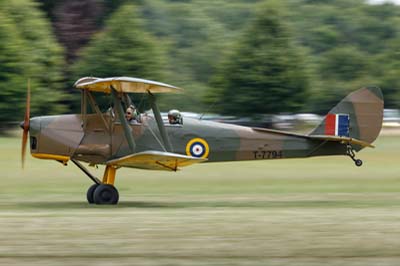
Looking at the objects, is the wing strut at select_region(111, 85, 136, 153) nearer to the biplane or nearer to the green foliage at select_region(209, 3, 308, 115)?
the biplane

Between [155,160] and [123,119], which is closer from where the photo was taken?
[155,160]

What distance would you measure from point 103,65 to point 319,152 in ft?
114

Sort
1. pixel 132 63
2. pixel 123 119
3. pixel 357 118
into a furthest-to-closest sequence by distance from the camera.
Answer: pixel 132 63
pixel 357 118
pixel 123 119

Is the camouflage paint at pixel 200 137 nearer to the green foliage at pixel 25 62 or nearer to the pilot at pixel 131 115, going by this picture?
the pilot at pixel 131 115

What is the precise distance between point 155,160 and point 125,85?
1587mm

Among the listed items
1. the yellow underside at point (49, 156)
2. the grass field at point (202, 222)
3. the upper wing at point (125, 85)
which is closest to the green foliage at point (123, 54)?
the grass field at point (202, 222)

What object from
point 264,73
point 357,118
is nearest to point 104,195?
point 357,118

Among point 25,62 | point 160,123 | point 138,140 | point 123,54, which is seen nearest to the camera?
point 160,123

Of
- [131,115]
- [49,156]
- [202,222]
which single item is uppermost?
[131,115]

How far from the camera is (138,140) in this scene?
18.7 meters

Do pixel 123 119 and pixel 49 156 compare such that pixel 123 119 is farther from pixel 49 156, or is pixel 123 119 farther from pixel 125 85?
pixel 49 156

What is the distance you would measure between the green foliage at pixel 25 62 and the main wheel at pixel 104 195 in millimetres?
30403

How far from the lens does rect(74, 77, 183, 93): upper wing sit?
1758 cm

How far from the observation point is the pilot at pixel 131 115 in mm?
18578
